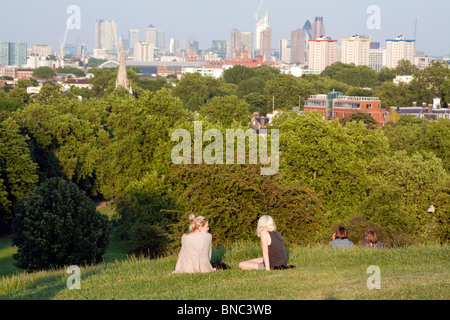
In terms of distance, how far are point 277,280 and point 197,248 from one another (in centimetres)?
172

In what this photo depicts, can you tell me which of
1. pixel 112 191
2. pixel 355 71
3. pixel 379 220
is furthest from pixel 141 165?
pixel 355 71

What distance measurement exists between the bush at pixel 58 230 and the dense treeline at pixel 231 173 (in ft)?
4.70

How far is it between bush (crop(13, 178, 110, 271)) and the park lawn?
1384 centimetres

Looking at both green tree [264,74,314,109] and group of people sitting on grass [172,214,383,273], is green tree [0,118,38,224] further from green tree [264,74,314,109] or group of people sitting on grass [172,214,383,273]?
green tree [264,74,314,109]

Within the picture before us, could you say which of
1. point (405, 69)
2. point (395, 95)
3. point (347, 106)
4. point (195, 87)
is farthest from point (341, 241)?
point (405, 69)

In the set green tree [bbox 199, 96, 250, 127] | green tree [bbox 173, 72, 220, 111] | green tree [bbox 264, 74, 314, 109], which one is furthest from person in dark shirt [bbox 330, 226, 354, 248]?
green tree [bbox 264, 74, 314, 109]

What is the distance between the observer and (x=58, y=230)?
1088 inches

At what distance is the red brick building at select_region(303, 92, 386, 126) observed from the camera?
8862 centimetres

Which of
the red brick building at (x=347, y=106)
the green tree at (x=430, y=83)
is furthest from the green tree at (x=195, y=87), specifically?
the green tree at (x=430, y=83)

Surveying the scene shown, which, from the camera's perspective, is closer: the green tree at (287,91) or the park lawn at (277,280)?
the park lawn at (277,280)

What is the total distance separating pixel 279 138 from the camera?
38688mm

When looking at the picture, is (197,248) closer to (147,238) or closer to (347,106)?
(147,238)

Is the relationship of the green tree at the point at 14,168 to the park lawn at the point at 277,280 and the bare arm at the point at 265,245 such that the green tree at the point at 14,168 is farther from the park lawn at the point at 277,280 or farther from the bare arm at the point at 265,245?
the bare arm at the point at 265,245

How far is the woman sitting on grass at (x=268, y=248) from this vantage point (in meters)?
12.2
